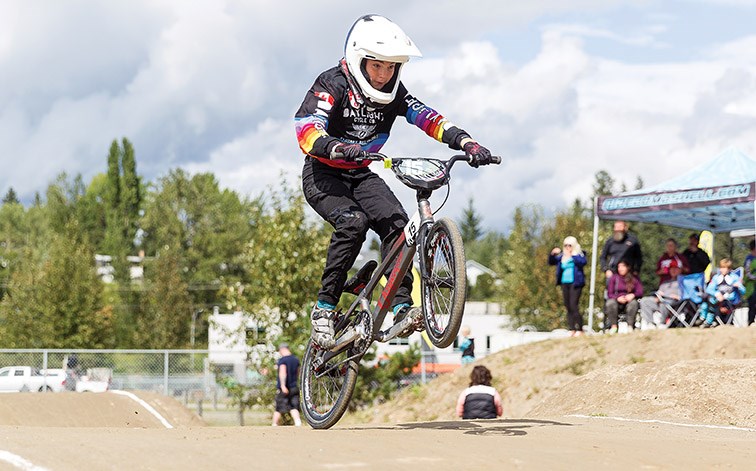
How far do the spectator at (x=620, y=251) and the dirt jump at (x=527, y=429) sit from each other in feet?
4.51

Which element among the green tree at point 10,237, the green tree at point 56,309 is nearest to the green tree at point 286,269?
the green tree at point 56,309

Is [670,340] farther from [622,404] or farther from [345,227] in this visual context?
[345,227]

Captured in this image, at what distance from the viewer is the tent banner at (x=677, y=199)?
693 inches

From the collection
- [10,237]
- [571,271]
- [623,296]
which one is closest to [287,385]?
[571,271]

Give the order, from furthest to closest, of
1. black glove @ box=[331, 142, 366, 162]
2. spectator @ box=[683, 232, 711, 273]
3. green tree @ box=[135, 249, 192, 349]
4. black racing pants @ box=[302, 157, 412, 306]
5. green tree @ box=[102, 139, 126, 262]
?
green tree @ box=[102, 139, 126, 262] → green tree @ box=[135, 249, 192, 349] → spectator @ box=[683, 232, 711, 273] → black racing pants @ box=[302, 157, 412, 306] → black glove @ box=[331, 142, 366, 162]

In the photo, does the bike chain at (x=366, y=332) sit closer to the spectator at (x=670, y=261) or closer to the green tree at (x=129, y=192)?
the spectator at (x=670, y=261)

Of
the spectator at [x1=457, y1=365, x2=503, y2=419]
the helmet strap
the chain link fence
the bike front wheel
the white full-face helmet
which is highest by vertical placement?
the white full-face helmet

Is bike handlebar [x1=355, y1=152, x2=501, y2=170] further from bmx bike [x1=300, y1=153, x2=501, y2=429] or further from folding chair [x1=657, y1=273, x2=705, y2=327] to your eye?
folding chair [x1=657, y1=273, x2=705, y2=327]

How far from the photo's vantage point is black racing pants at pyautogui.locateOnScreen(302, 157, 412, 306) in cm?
713

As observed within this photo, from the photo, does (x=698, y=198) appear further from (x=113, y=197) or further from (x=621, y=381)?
(x=113, y=197)

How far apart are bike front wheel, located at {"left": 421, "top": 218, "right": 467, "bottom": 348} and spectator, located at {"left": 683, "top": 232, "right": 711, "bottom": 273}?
1297cm

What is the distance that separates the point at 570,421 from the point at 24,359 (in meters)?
20.3

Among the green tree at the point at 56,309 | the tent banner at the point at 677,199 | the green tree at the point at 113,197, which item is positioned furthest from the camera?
the green tree at the point at 113,197

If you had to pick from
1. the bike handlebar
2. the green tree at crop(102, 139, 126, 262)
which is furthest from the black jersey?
the green tree at crop(102, 139, 126, 262)
